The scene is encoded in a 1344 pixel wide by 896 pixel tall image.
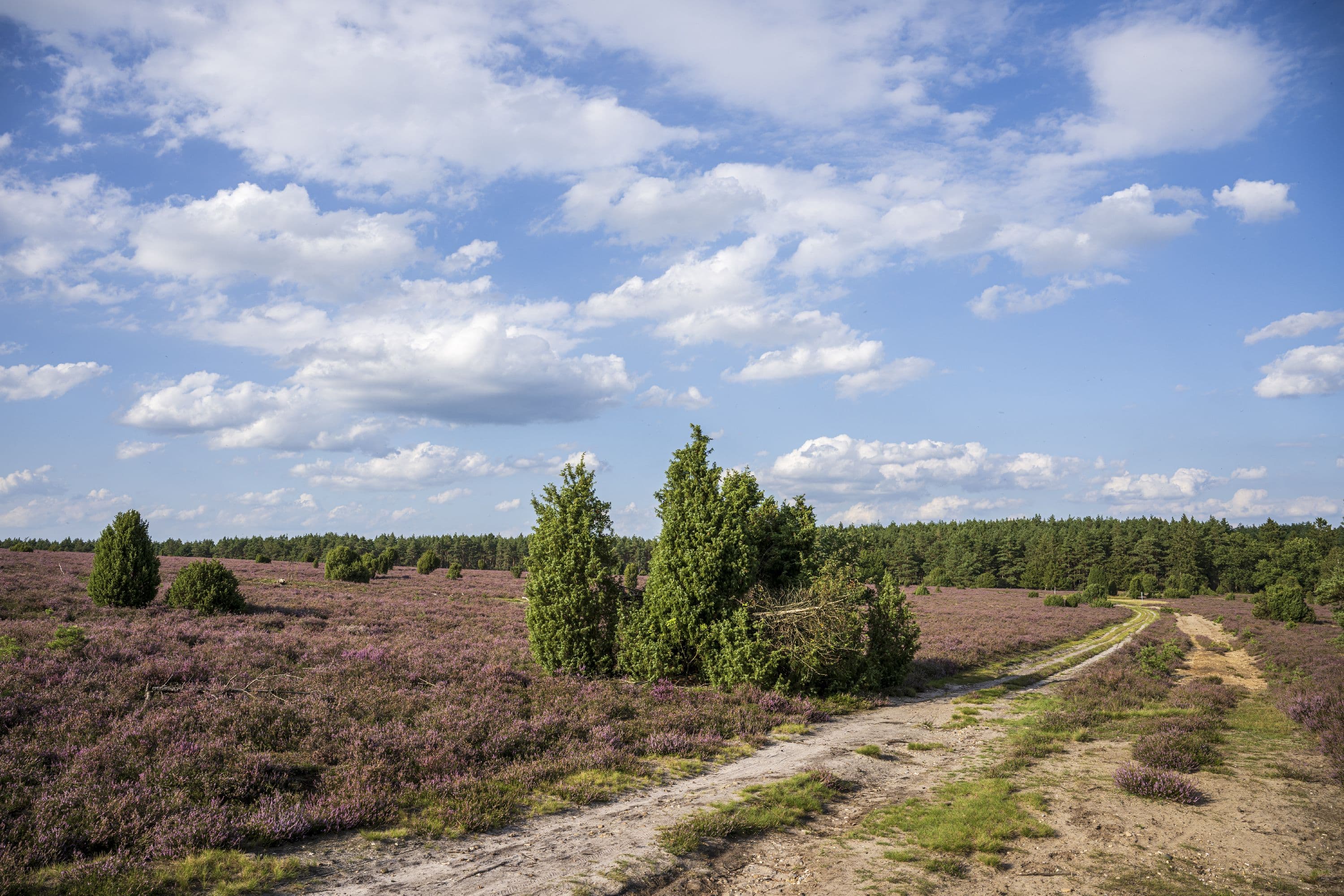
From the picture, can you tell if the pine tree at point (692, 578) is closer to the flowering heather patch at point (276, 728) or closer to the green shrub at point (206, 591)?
the flowering heather patch at point (276, 728)

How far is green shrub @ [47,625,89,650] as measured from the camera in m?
15.8

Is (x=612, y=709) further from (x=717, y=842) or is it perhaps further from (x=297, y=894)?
(x=297, y=894)

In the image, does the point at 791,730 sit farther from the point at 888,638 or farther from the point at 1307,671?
the point at 1307,671

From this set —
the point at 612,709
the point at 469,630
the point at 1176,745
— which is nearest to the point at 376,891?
the point at 612,709

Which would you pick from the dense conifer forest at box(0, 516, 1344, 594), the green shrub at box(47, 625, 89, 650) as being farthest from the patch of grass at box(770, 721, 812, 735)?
the dense conifer forest at box(0, 516, 1344, 594)

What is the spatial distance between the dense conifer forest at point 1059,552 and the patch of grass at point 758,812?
8341 cm

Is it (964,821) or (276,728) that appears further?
(276,728)

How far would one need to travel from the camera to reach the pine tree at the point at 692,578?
1798 cm

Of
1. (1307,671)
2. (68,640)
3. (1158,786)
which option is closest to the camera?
(1158,786)

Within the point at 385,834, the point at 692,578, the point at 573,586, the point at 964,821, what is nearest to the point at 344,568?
the point at 573,586

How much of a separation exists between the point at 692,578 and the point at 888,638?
7.80 meters

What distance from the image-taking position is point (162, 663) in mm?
15141

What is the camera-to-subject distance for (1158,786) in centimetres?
1096

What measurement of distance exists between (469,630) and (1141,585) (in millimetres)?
96231
